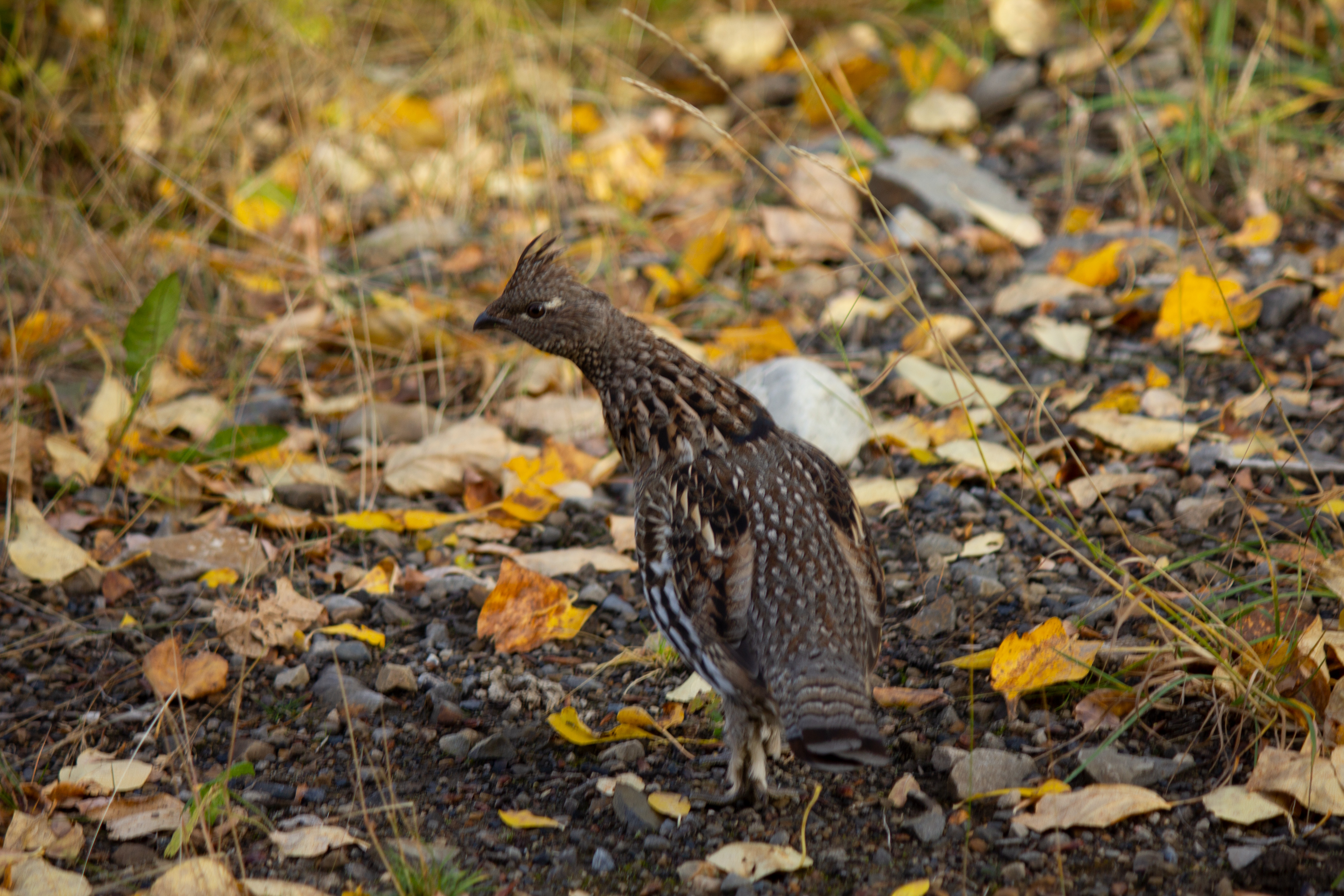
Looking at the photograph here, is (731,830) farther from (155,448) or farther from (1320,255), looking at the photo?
(1320,255)

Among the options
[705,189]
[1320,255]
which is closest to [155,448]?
[705,189]

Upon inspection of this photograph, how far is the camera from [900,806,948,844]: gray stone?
341 centimetres

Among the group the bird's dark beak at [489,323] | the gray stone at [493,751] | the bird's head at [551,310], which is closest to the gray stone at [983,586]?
the bird's head at [551,310]

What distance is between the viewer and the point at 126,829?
3473 millimetres

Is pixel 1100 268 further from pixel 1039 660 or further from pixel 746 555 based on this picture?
pixel 746 555

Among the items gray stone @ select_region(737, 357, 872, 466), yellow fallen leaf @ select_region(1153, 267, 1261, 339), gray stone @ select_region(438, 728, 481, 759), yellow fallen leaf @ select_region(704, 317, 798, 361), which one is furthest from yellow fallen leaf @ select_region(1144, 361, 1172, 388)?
gray stone @ select_region(438, 728, 481, 759)

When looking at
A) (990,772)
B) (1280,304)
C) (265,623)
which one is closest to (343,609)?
(265,623)

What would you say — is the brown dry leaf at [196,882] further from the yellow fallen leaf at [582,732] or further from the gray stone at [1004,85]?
the gray stone at [1004,85]

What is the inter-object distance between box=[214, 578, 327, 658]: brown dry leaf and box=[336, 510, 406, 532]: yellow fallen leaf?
699 millimetres

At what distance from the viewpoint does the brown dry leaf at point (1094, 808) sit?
332 cm

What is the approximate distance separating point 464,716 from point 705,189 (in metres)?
4.88

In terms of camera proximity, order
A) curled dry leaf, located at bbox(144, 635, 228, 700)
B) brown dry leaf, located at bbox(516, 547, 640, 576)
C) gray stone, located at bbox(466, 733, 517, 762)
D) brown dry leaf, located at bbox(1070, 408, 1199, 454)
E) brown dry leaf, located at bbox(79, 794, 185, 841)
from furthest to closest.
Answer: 1. brown dry leaf, located at bbox(1070, 408, 1199, 454)
2. brown dry leaf, located at bbox(516, 547, 640, 576)
3. curled dry leaf, located at bbox(144, 635, 228, 700)
4. gray stone, located at bbox(466, 733, 517, 762)
5. brown dry leaf, located at bbox(79, 794, 185, 841)

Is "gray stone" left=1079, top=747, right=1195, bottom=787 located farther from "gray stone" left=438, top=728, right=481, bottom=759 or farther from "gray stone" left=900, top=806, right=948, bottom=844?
"gray stone" left=438, top=728, right=481, bottom=759

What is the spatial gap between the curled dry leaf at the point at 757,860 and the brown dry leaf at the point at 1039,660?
92cm
